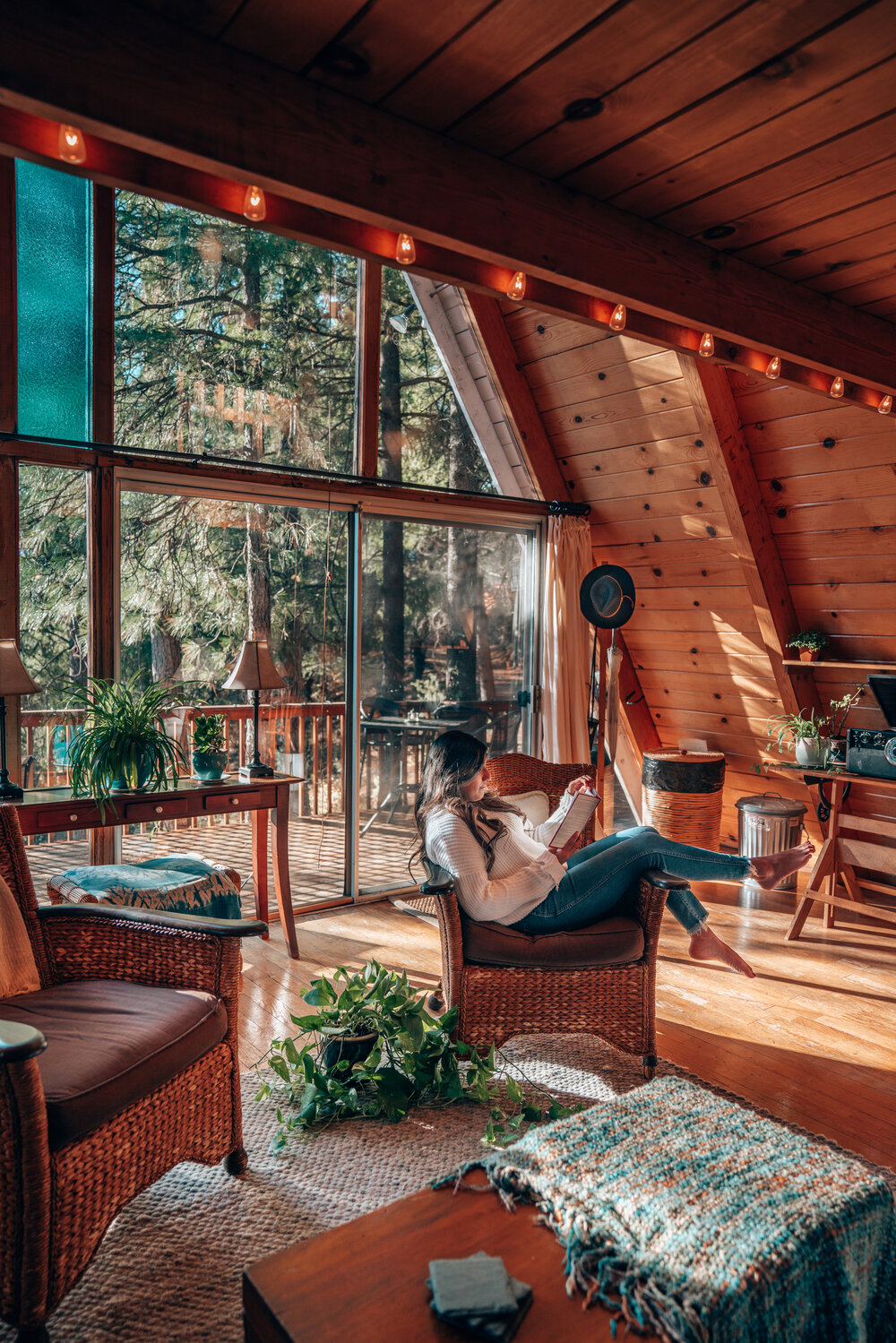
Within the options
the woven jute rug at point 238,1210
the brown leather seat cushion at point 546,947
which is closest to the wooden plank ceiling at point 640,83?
the brown leather seat cushion at point 546,947

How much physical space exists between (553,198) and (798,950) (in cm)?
321

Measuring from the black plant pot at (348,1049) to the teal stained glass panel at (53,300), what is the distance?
2.56m

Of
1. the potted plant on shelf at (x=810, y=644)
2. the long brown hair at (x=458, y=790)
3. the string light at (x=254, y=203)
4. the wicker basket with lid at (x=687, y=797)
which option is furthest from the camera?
the wicker basket with lid at (x=687, y=797)

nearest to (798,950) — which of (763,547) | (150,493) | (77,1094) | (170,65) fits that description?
(763,547)

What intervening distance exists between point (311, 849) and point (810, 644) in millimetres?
2742

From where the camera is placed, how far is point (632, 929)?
2730 millimetres

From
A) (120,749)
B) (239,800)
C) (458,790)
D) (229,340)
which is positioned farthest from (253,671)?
(229,340)

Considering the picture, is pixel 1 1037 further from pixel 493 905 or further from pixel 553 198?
pixel 553 198

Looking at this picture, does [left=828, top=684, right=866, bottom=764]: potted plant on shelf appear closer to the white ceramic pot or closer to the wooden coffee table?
the white ceramic pot

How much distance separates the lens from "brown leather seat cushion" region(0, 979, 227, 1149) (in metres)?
1.70

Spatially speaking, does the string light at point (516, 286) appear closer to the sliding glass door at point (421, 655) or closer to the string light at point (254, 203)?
the string light at point (254, 203)

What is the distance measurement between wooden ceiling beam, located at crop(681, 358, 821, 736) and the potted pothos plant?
281 centimetres

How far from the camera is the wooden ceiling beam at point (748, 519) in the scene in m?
4.08

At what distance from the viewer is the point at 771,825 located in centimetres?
472
